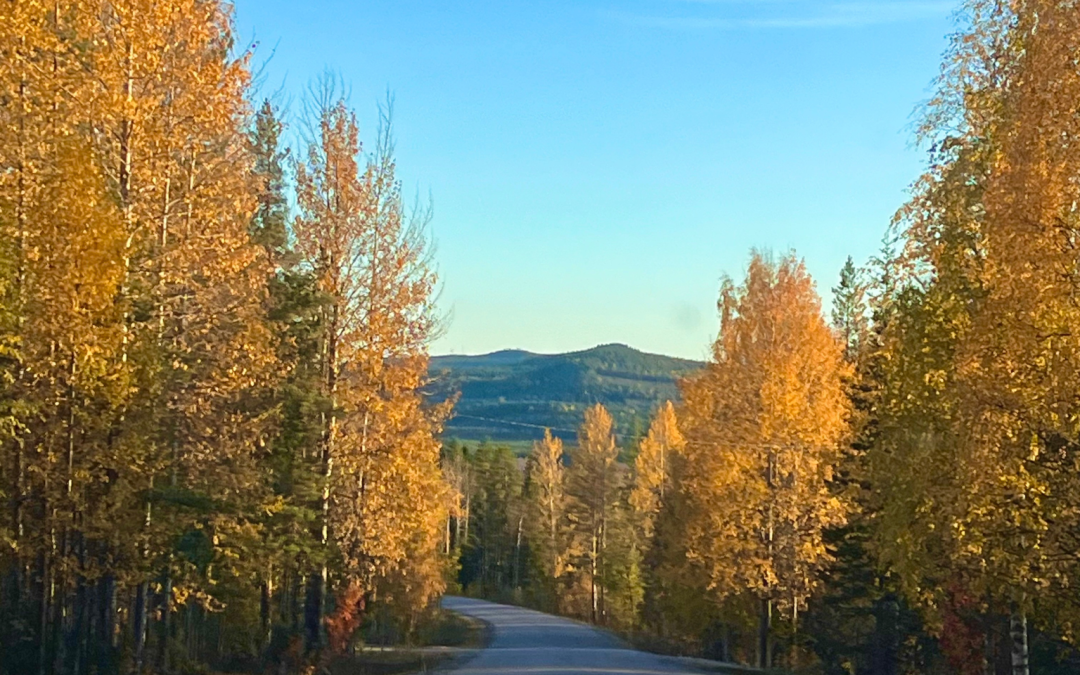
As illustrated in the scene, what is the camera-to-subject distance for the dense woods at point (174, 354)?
54.7 feet

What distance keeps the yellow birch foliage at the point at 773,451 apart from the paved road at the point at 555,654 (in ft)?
12.0

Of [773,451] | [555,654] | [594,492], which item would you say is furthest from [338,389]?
[594,492]

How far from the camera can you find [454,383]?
27234 mm

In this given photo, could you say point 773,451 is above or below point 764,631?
above

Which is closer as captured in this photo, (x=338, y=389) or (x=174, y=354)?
(x=174, y=354)

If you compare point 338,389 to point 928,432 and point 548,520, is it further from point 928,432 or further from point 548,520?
point 548,520

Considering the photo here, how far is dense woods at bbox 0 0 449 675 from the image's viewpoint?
657 inches

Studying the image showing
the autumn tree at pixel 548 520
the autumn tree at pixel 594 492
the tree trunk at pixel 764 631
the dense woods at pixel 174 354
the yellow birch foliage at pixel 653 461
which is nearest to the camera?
the dense woods at pixel 174 354

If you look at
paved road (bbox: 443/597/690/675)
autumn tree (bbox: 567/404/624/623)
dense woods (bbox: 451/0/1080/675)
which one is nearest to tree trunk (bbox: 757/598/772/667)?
dense woods (bbox: 451/0/1080/675)

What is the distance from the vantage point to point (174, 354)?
1834 cm

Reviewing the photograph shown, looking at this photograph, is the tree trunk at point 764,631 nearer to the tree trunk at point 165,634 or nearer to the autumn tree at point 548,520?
the tree trunk at point 165,634

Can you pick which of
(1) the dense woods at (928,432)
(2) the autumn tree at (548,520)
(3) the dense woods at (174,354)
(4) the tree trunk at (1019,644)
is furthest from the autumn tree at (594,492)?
(4) the tree trunk at (1019,644)

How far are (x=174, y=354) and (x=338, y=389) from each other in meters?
5.56

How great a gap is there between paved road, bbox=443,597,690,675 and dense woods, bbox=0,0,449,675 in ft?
16.0
